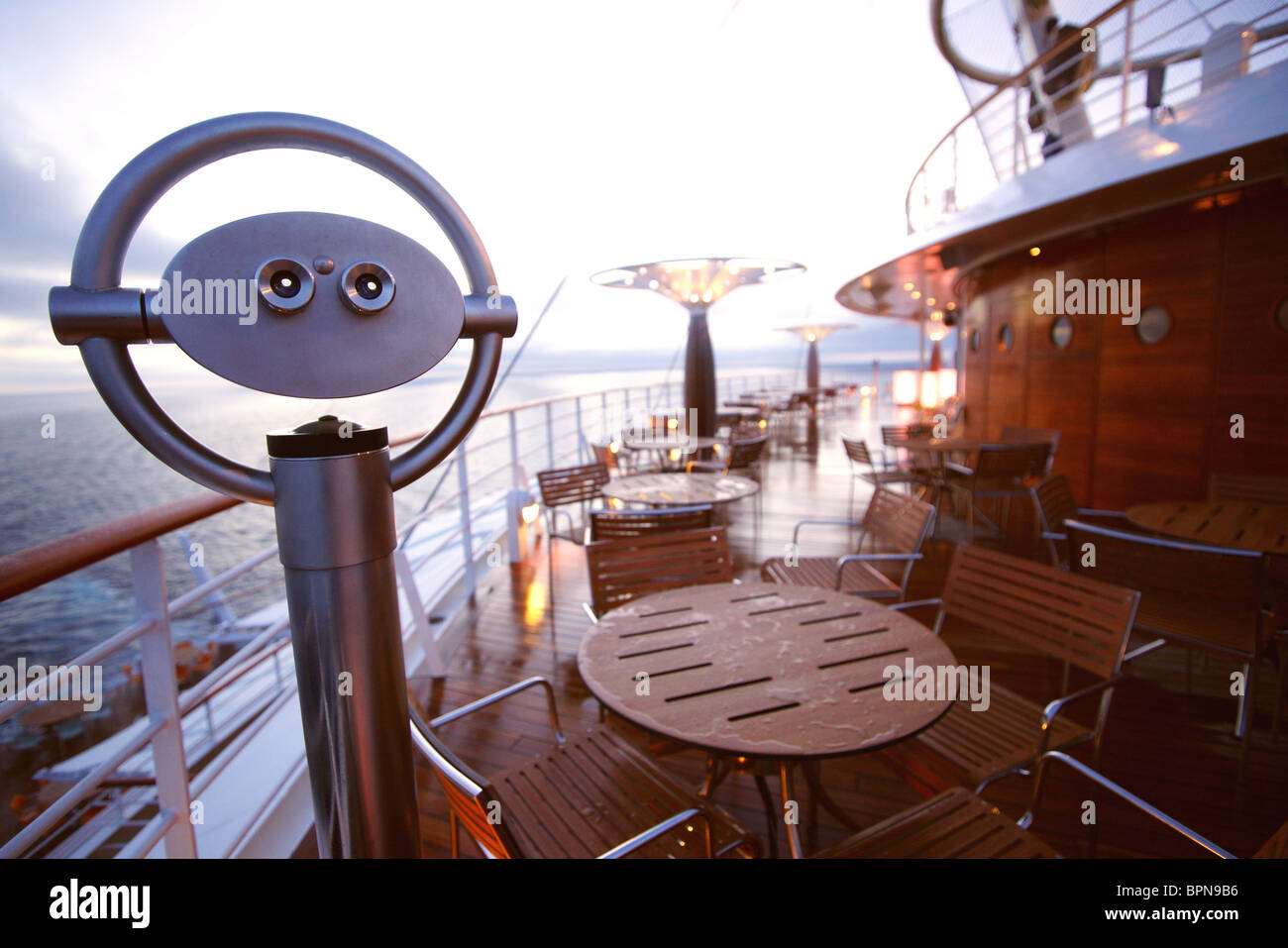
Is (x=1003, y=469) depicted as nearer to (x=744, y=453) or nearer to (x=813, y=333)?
(x=744, y=453)

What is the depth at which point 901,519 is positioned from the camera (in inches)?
100

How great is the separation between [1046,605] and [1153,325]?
3746mm

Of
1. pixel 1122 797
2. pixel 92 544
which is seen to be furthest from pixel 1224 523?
pixel 92 544

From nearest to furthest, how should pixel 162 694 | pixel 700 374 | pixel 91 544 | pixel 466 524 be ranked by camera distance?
pixel 91 544, pixel 162 694, pixel 466 524, pixel 700 374

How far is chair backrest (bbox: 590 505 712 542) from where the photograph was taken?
241cm

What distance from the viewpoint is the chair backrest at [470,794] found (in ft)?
2.50

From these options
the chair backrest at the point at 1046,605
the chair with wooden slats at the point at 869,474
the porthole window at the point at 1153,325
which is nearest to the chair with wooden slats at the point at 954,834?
the chair backrest at the point at 1046,605

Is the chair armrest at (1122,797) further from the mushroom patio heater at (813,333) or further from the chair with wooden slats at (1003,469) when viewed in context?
the mushroom patio heater at (813,333)

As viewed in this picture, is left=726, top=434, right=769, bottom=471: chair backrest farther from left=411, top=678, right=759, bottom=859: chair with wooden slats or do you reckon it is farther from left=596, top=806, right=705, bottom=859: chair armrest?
left=596, top=806, right=705, bottom=859: chair armrest

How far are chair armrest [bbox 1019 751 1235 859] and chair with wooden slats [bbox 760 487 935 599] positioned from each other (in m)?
1.01

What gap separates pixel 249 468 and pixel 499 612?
2.92m

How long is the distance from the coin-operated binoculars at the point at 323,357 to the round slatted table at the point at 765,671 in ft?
2.58

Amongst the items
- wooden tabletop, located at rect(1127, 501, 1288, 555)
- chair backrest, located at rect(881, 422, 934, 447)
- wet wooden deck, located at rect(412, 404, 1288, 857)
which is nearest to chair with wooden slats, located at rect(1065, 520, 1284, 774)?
wet wooden deck, located at rect(412, 404, 1288, 857)
